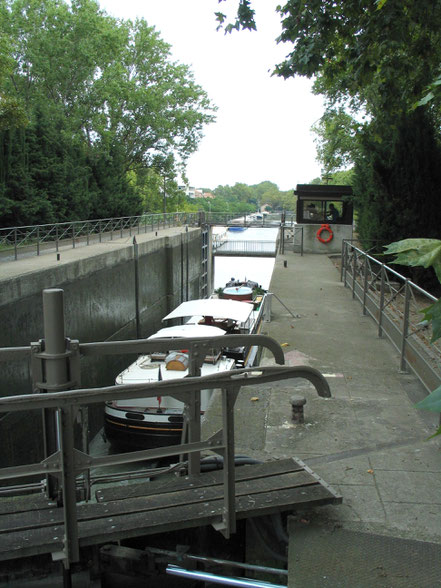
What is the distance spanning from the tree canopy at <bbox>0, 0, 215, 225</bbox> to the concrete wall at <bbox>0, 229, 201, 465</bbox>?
6101 mm

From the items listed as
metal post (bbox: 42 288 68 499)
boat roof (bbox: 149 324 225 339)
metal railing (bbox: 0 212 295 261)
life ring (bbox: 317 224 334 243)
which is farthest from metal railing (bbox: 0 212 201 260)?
metal post (bbox: 42 288 68 499)

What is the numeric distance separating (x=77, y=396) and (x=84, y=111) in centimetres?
3782

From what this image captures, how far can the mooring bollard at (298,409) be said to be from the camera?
530 centimetres

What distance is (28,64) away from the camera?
3700 centimetres

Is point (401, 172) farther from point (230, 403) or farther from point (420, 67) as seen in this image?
point (230, 403)

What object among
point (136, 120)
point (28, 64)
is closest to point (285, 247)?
point (136, 120)

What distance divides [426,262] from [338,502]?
8.87 feet

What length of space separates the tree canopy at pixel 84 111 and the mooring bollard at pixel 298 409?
68.8ft

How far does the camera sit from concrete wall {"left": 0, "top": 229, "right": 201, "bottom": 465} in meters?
11.3

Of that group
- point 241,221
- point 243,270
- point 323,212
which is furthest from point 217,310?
point 243,270

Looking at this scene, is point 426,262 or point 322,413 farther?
point 322,413

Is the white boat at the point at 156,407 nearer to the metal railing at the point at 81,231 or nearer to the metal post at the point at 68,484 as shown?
the metal railing at the point at 81,231

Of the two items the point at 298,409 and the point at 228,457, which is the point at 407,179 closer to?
the point at 298,409

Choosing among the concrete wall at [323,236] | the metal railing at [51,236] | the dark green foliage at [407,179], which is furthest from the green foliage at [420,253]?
the concrete wall at [323,236]
